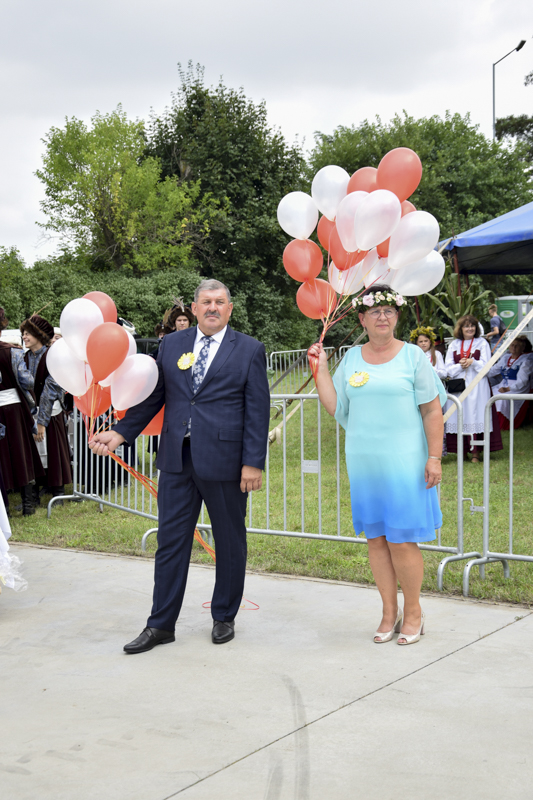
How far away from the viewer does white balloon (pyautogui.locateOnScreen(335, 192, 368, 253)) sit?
14.6ft

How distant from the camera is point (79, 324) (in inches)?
166

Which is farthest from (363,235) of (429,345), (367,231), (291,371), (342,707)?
(291,371)

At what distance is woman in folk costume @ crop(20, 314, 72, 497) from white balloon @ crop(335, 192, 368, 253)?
4.49m

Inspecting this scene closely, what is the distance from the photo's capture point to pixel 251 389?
4293 mm

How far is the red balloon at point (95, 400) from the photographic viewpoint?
Result: 4426 mm

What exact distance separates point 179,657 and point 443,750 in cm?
162

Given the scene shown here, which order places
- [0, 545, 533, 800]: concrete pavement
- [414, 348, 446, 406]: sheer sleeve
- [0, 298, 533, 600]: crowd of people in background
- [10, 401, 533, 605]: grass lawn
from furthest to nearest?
[0, 298, 533, 600]: crowd of people in background
[10, 401, 533, 605]: grass lawn
[414, 348, 446, 406]: sheer sleeve
[0, 545, 533, 800]: concrete pavement

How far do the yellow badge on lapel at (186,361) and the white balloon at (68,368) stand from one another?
1.68ft

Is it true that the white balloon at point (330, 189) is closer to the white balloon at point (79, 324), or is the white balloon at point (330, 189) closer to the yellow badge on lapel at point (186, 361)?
the yellow badge on lapel at point (186, 361)

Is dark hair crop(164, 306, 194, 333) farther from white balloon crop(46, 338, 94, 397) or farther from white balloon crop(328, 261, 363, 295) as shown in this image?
white balloon crop(46, 338, 94, 397)

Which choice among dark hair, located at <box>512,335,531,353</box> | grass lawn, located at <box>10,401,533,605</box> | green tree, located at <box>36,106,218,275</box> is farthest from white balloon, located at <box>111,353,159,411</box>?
green tree, located at <box>36,106,218,275</box>

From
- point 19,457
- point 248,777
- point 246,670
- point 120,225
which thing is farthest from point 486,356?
point 120,225

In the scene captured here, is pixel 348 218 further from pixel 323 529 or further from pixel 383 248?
pixel 323 529

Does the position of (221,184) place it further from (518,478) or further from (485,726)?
(485,726)
